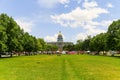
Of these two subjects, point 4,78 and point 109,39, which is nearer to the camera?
point 4,78

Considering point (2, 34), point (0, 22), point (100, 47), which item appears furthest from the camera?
point (100, 47)

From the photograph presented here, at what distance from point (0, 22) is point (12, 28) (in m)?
5.19

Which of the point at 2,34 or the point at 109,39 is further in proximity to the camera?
the point at 109,39

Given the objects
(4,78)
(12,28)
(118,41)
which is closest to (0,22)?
(12,28)

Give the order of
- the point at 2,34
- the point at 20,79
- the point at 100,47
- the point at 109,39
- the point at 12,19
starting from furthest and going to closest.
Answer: the point at 100,47
the point at 109,39
the point at 12,19
the point at 2,34
the point at 20,79

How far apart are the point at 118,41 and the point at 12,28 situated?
95.5 ft

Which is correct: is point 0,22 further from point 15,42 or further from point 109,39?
point 109,39

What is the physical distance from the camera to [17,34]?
8988 cm

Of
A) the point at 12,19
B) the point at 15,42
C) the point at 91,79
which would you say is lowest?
the point at 91,79

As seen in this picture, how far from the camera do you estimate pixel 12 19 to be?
87812 millimetres

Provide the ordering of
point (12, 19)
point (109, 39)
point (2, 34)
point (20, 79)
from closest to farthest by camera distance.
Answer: point (20, 79)
point (2, 34)
point (12, 19)
point (109, 39)

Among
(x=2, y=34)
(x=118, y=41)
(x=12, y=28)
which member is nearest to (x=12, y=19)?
(x=12, y=28)

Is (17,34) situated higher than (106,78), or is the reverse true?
(17,34)

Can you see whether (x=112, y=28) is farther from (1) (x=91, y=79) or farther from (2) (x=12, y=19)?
(1) (x=91, y=79)
